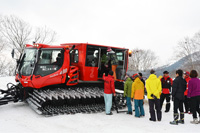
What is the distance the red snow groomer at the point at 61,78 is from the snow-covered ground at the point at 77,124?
21.7 inches

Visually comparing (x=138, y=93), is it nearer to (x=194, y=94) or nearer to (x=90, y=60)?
(x=194, y=94)

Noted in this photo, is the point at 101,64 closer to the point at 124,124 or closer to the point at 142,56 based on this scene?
the point at 124,124

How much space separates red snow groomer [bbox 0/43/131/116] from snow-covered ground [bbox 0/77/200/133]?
0.55 m

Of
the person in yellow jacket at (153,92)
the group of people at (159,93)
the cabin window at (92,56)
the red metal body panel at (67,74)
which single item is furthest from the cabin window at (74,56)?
the person in yellow jacket at (153,92)

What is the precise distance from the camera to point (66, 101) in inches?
311

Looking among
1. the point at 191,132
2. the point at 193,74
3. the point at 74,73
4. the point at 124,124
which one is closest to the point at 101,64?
the point at 74,73

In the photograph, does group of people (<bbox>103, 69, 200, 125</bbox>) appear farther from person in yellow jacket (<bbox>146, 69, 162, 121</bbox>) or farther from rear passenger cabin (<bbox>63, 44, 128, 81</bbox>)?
rear passenger cabin (<bbox>63, 44, 128, 81</bbox>)

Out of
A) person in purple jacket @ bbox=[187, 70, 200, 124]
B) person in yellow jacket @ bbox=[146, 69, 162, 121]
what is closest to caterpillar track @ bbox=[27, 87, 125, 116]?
person in yellow jacket @ bbox=[146, 69, 162, 121]

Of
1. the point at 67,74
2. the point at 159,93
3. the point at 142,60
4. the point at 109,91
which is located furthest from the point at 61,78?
the point at 142,60

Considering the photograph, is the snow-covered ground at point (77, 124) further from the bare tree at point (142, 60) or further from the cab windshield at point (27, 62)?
the bare tree at point (142, 60)

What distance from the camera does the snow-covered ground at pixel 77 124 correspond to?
18.1ft

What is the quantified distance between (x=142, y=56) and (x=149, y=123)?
177ft

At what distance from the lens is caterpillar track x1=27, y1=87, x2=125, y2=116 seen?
23.5 ft

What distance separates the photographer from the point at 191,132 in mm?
5480
